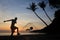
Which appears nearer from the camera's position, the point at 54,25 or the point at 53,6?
the point at 53,6

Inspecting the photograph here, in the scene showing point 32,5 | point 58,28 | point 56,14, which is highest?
point 32,5

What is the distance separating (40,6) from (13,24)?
142ft

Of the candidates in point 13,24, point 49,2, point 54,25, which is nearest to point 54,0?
point 49,2

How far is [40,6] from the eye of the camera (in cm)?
6109

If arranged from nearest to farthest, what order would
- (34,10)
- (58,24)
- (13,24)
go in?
1. (13,24)
2. (58,24)
3. (34,10)

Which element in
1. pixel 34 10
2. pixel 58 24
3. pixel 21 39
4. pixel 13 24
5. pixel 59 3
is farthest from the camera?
pixel 34 10

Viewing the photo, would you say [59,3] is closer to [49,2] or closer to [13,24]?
[49,2]

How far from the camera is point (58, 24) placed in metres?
57.6

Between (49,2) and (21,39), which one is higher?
(49,2)

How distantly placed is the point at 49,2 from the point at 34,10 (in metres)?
9.40

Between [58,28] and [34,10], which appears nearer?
[58,28]

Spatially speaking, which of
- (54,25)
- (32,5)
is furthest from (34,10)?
(54,25)

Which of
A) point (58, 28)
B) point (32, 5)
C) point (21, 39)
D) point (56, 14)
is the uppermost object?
point (32, 5)

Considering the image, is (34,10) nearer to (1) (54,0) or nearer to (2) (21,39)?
(1) (54,0)
